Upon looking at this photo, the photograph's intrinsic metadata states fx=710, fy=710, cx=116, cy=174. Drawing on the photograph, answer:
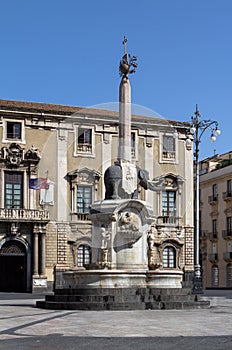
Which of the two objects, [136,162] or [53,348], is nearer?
[53,348]

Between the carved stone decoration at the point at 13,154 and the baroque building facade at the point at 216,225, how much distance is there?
23543 millimetres

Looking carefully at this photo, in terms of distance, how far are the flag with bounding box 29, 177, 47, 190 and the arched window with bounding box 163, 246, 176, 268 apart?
10.3 metres

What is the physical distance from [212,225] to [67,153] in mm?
28016

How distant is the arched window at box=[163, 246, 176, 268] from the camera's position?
48719 mm

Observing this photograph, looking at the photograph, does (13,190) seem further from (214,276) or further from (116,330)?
(116,330)

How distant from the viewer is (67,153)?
42.1 m

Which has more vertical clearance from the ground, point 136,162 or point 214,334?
point 136,162

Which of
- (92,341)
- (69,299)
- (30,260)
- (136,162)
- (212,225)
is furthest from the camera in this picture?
(212,225)

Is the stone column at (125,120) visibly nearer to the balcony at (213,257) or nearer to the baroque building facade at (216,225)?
the baroque building facade at (216,225)

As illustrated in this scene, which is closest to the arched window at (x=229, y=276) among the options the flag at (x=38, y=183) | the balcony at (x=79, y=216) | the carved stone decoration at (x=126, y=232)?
the balcony at (x=79, y=216)

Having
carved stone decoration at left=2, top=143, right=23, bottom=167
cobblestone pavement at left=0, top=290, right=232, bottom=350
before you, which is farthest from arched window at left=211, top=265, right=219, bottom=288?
cobblestone pavement at left=0, top=290, right=232, bottom=350

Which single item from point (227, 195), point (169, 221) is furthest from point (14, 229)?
point (227, 195)

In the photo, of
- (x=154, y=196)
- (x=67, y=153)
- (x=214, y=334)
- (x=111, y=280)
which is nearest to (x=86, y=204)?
(x=67, y=153)

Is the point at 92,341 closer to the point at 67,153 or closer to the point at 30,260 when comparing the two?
the point at 67,153
